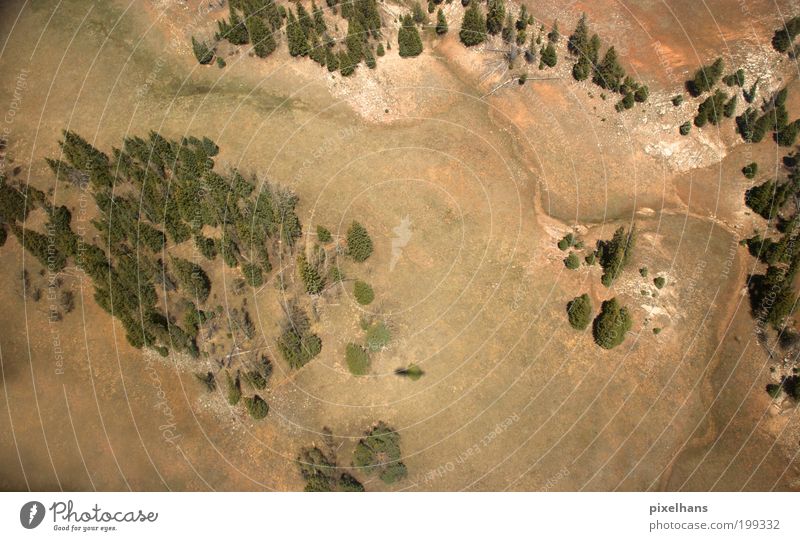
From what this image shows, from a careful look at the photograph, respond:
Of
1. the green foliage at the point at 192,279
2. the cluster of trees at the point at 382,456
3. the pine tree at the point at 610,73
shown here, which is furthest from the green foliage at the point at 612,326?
the green foliage at the point at 192,279

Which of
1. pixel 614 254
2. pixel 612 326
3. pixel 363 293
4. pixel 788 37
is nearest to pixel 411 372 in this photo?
pixel 363 293

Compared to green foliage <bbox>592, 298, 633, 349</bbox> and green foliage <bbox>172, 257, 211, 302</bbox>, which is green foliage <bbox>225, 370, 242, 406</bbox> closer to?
green foliage <bbox>172, 257, 211, 302</bbox>

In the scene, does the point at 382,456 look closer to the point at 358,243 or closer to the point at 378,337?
the point at 378,337

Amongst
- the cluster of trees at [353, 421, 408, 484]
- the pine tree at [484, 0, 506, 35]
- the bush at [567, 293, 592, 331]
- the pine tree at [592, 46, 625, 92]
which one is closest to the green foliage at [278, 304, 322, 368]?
the cluster of trees at [353, 421, 408, 484]

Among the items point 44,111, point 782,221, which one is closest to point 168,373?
point 44,111
